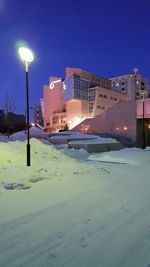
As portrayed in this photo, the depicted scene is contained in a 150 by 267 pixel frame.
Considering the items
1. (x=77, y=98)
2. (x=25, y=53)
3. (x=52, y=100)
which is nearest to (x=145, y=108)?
(x=25, y=53)

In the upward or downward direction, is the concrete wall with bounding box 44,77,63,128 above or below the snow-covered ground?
above

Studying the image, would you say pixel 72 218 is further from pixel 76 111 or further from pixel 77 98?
pixel 76 111

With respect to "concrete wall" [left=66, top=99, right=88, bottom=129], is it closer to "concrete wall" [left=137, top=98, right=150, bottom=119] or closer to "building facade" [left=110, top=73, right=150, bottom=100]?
"building facade" [left=110, top=73, right=150, bottom=100]

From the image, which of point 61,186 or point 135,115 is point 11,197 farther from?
point 135,115

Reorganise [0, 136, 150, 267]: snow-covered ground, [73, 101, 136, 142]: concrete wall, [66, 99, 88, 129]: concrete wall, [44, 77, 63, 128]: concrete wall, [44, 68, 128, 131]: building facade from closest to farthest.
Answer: [0, 136, 150, 267]: snow-covered ground, [73, 101, 136, 142]: concrete wall, [44, 68, 128, 131]: building facade, [66, 99, 88, 129]: concrete wall, [44, 77, 63, 128]: concrete wall

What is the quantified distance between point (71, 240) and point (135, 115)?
1438 inches

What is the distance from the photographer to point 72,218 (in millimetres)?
5668

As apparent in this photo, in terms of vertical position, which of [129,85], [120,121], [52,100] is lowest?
[120,121]

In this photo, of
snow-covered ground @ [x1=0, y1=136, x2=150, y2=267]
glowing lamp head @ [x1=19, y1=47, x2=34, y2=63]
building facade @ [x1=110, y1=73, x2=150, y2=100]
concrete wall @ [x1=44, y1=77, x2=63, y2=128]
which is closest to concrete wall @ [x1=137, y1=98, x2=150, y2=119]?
snow-covered ground @ [x1=0, y1=136, x2=150, y2=267]

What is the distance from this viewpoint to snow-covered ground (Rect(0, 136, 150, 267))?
399cm

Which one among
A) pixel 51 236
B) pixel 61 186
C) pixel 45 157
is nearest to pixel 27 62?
pixel 45 157

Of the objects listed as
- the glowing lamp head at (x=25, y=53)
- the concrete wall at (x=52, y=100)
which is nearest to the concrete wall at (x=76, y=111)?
the concrete wall at (x=52, y=100)

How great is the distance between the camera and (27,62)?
38.8 ft

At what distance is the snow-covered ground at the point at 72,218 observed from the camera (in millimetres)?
3992
